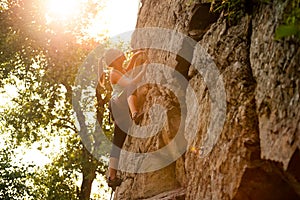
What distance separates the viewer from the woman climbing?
12.0m

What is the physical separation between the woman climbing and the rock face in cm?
72

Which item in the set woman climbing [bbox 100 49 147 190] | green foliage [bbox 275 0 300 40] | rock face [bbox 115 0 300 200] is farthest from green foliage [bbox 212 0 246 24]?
woman climbing [bbox 100 49 147 190]

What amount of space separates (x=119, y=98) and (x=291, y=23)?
819 cm

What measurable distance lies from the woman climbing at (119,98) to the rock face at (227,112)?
72cm

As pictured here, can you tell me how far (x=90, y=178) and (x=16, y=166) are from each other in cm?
482

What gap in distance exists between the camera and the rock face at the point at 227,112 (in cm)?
536

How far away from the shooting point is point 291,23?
15.6 feet

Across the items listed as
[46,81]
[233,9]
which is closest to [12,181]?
[46,81]

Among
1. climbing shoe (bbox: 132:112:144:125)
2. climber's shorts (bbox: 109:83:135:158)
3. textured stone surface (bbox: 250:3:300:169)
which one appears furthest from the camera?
climber's shorts (bbox: 109:83:135:158)

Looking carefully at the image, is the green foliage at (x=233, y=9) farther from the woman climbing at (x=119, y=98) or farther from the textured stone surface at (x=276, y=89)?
the woman climbing at (x=119, y=98)

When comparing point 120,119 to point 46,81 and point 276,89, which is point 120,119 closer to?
point 276,89

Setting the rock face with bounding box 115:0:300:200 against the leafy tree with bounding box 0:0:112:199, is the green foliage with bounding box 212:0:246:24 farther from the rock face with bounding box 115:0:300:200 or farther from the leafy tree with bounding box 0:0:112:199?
the leafy tree with bounding box 0:0:112:199

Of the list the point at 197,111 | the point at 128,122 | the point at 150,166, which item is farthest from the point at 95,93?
the point at 197,111

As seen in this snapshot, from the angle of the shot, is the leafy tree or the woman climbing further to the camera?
the leafy tree
